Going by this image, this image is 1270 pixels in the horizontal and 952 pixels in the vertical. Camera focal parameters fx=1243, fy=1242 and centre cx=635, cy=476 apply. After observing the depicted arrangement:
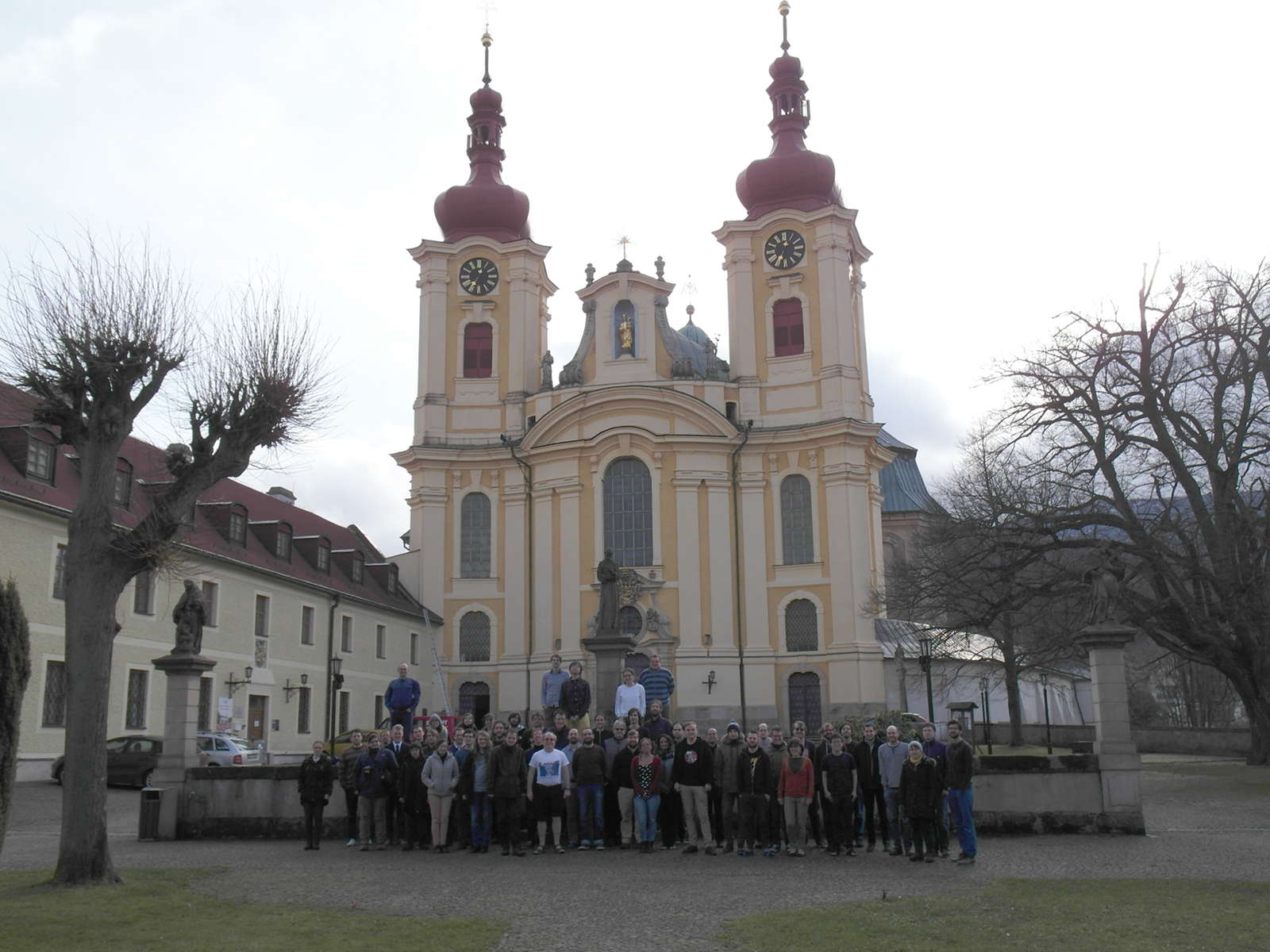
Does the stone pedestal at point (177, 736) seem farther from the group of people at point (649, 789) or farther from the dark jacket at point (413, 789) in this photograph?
the dark jacket at point (413, 789)

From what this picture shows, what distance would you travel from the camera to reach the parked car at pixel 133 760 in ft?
80.5

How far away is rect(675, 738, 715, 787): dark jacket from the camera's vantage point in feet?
48.2

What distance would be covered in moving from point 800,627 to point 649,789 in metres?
27.0

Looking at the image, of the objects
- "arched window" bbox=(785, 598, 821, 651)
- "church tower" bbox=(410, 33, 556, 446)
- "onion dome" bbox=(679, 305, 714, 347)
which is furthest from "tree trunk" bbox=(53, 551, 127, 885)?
"onion dome" bbox=(679, 305, 714, 347)

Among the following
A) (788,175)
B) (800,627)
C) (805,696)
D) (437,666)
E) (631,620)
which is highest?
(788,175)

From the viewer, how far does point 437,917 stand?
33.1 ft

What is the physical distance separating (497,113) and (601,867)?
41.5 metres

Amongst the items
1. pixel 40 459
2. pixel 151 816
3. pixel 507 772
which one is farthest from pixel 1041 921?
pixel 40 459

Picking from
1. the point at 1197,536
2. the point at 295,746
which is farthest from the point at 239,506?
the point at 1197,536

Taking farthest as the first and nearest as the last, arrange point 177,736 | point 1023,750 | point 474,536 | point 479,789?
point 474,536, point 1023,750, point 177,736, point 479,789

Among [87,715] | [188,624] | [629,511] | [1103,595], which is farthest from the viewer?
[629,511]

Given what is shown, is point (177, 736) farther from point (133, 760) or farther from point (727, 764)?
point (133, 760)

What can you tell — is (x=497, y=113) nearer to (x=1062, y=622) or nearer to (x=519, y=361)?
(x=519, y=361)

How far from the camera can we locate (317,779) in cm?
1559
